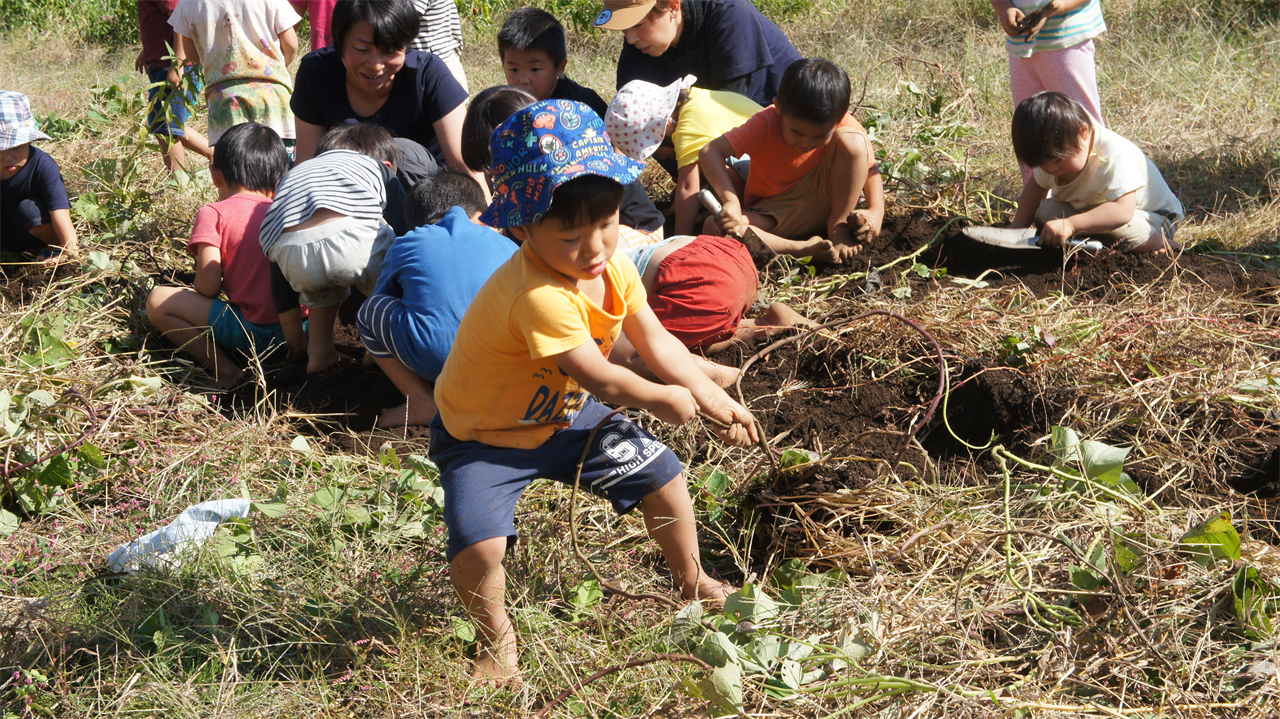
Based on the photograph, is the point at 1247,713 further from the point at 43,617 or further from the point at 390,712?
the point at 43,617

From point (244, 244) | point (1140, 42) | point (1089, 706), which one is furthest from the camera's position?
point (1140, 42)

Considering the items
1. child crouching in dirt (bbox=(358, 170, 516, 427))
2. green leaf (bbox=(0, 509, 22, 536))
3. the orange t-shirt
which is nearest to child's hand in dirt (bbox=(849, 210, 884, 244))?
the orange t-shirt

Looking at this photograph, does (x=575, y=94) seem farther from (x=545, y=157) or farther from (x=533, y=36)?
(x=545, y=157)

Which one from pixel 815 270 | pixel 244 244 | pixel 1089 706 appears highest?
pixel 244 244

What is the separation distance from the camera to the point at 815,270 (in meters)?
3.82

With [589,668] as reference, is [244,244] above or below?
above

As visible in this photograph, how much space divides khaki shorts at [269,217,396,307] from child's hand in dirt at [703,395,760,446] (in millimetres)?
1740

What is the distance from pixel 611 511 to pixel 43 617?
1.31m

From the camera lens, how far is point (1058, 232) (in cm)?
344

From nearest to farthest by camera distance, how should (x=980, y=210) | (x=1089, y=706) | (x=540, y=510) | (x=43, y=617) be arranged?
(x=1089, y=706), (x=43, y=617), (x=540, y=510), (x=980, y=210)

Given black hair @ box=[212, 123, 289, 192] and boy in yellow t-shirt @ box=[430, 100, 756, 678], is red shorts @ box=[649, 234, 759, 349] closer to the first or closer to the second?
boy in yellow t-shirt @ box=[430, 100, 756, 678]

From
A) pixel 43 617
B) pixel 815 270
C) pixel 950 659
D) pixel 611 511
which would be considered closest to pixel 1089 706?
pixel 950 659

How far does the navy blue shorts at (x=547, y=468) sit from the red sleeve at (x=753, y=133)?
6.92 feet

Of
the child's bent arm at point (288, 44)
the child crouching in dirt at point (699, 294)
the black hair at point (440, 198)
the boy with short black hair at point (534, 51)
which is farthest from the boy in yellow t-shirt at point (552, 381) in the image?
the child's bent arm at point (288, 44)
